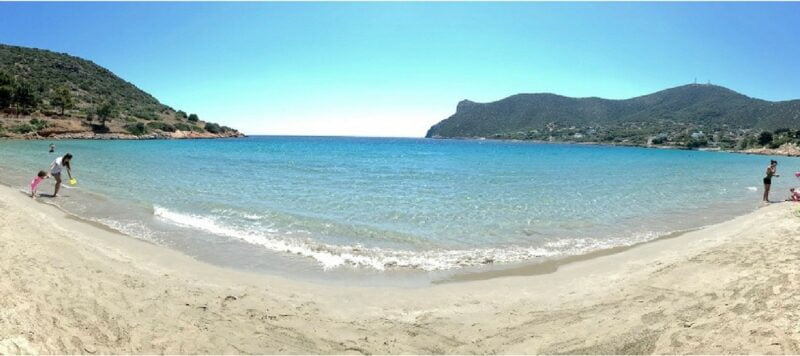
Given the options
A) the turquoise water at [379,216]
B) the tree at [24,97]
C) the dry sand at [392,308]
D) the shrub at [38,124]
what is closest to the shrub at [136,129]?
the tree at [24,97]

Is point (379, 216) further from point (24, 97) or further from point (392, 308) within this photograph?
point (24, 97)

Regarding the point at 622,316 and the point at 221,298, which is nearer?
the point at 622,316

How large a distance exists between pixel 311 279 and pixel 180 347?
380 centimetres

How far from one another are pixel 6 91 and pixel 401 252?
320 feet

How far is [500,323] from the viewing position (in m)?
6.78

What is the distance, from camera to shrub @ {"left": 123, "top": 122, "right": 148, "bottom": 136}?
94681 mm

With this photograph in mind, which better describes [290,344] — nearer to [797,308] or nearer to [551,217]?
[797,308]

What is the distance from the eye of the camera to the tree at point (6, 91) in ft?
246

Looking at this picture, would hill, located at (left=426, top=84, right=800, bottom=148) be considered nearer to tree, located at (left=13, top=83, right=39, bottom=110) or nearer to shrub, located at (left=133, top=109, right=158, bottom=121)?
shrub, located at (left=133, top=109, right=158, bottom=121)

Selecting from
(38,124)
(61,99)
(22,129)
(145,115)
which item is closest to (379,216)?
(22,129)

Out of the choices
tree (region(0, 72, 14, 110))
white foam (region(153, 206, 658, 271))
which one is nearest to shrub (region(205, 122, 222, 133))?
tree (region(0, 72, 14, 110))

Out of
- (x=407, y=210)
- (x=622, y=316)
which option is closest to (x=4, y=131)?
(x=407, y=210)

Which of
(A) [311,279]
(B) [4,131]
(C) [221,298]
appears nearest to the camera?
(C) [221,298]

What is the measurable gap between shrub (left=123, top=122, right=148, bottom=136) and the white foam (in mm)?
99159
